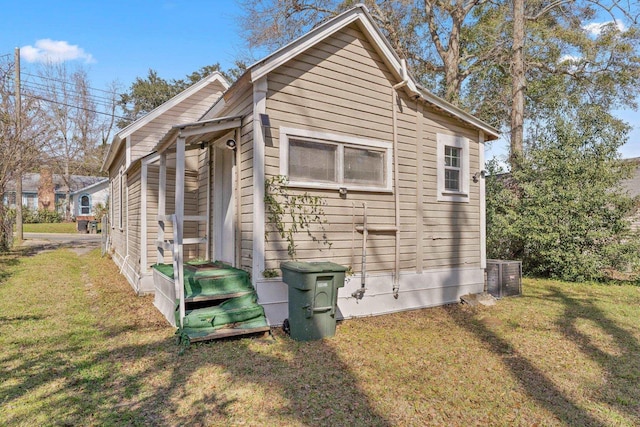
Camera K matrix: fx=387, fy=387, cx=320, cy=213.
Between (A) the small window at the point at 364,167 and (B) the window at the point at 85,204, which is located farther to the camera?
(B) the window at the point at 85,204

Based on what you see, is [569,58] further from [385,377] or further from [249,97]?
[385,377]

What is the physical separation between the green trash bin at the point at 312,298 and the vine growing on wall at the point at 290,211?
66cm

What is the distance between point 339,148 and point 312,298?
2.48 m

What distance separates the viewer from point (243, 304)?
5133 millimetres

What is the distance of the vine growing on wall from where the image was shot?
17.7 ft

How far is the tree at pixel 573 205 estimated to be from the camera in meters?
9.52

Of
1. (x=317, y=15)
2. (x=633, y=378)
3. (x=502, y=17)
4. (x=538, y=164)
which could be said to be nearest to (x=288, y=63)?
(x=633, y=378)

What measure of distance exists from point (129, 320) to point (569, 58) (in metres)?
18.2

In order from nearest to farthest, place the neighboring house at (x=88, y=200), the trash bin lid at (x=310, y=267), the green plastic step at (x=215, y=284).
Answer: the trash bin lid at (x=310, y=267) → the green plastic step at (x=215, y=284) → the neighboring house at (x=88, y=200)

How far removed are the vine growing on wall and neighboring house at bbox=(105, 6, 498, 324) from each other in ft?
0.33

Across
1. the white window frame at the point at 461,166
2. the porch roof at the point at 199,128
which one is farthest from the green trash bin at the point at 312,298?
the white window frame at the point at 461,166

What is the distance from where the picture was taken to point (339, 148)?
6.10m

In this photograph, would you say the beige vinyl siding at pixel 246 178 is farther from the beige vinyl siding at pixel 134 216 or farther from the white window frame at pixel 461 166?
the white window frame at pixel 461 166

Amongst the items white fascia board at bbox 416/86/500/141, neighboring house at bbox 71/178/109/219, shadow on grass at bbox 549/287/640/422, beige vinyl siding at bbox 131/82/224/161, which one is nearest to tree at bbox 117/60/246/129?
neighboring house at bbox 71/178/109/219
